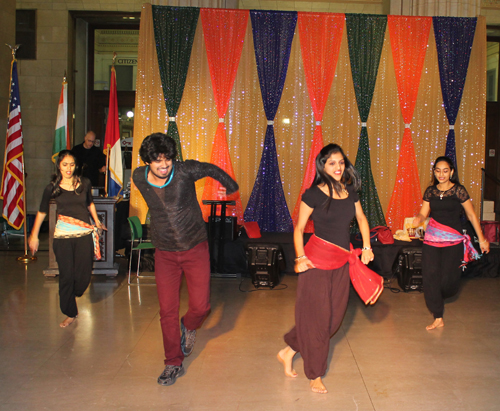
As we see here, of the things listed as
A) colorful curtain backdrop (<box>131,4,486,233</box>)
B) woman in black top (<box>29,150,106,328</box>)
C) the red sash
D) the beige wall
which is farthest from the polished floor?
the beige wall

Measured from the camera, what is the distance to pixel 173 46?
7996 mm

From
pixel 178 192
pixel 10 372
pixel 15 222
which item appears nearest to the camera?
Answer: pixel 178 192

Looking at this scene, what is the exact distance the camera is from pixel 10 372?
3475 mm

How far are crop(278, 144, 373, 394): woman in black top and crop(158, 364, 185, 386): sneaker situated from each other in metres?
0.85

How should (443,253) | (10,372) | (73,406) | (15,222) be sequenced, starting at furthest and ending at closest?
(15,222), (443,253), (10,372), (73,406)

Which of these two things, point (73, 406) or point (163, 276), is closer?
point (73, 406)

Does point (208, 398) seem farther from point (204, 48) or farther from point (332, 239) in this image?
point (204, 48)

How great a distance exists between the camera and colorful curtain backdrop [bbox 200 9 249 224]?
316 inches

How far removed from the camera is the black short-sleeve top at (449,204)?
447cm

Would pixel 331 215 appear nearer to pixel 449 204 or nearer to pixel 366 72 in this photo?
pixel 449 204

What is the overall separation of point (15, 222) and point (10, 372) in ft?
16.0

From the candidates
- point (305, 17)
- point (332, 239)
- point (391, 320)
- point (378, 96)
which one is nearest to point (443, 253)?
point (391, 320)

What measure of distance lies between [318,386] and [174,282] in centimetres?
115

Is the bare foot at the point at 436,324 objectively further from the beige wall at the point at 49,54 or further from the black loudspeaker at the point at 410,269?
the beige wall at the point at 49,54
